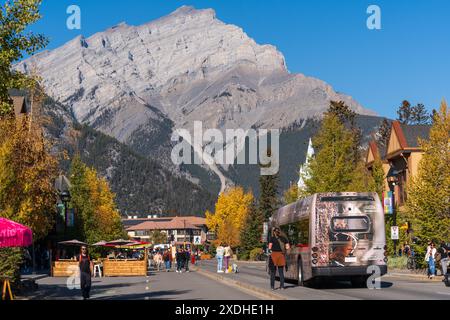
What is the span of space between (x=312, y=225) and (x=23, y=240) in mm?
11548

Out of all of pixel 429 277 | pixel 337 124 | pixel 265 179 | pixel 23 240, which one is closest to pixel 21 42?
pixel 23 240

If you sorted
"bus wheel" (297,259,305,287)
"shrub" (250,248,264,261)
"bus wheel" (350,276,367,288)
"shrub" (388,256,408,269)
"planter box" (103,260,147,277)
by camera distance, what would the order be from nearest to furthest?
"bus wheel" (297,259,305,287), "bus wheel" (350,276,367,288), "planter box" (103,260,147,277), "shrub" (388,256,408,269), "shrub" (250,248,264,261)

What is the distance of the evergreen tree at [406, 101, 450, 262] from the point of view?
4178cm

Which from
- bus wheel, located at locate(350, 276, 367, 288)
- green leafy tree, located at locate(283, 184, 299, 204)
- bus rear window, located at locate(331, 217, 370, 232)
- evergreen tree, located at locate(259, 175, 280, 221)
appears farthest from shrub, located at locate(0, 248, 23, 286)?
evergreen tree, located at locate(259, 175, 280, 221)

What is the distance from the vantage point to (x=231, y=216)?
410 ft

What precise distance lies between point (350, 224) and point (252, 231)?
73.1 metres

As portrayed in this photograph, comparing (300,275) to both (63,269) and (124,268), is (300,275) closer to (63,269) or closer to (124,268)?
(124,268)

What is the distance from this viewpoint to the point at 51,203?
43.0 meters

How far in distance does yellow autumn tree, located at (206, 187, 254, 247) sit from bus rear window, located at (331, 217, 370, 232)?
3518 inches

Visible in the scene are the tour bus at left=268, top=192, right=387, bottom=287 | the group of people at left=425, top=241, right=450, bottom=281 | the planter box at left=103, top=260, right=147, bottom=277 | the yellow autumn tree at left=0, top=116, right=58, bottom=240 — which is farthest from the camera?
the planter box at left=103, top=260, right=147, bottom=277

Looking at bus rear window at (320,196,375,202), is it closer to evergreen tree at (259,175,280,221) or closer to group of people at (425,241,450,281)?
group of people at (425,241,450,281)

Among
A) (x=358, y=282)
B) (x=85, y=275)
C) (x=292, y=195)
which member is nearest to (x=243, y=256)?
(x=292, y=195)

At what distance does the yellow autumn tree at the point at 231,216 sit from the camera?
120319 millimetres

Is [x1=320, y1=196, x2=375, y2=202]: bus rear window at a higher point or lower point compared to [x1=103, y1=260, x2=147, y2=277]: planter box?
higher
